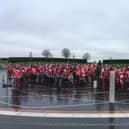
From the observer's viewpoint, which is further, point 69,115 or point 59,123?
point 69,115

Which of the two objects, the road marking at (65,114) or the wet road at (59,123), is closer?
the wet road at (59,123)

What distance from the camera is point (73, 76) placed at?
59.5 ft

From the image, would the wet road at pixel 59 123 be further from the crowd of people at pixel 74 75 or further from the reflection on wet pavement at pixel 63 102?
the crowd of people at pixel 74 75

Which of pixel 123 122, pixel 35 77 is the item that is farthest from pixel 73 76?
pixel 123 122

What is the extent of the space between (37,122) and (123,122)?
2939 millimetres

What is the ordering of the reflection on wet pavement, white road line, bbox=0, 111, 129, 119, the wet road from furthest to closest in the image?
the reflection on wet pavement
white road line, bbox=0, 111, 129, 119
the wet road

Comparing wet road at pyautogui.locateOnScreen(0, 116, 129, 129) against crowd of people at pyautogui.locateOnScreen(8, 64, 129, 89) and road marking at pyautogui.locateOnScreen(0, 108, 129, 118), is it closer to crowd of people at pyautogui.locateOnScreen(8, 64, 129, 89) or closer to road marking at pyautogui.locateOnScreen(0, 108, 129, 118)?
road marking at pyautogui.locateOnScreen(0, 108, 129, 118)

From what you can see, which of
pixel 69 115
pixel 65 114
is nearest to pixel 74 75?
pixel 65 114

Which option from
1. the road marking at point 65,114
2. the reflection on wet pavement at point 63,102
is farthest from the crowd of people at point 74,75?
the road marking at point 65,114

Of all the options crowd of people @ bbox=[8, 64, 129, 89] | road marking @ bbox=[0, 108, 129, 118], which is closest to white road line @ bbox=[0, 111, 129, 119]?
road marking @ bbox=[0, 108, 129, 118]

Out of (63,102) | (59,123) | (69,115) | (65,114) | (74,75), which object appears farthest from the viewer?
(74,75)

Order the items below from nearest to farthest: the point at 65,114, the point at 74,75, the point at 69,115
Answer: the point at 69,115, the point at 65,114, the point at 74,75

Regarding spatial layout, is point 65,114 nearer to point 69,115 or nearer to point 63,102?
point 69,115

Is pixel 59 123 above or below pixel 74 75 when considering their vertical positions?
below
